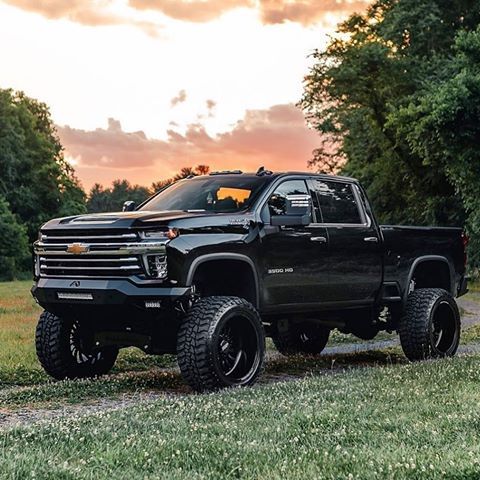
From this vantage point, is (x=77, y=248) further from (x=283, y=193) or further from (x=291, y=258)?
(x=283, y=193)

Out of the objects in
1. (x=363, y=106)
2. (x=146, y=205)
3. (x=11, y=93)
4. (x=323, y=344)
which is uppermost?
(x=11, y=93)

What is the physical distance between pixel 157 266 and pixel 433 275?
5587mm

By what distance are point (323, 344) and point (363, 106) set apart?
28.5m

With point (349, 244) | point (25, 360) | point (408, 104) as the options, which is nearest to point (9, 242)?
point (408, 104)

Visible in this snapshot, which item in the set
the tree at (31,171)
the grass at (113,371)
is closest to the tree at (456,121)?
the grass at (113,371)

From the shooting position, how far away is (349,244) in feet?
37.2

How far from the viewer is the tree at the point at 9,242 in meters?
61.5

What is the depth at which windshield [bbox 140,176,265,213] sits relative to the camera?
10.4 metres

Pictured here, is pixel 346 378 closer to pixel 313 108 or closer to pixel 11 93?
pixel 313 108

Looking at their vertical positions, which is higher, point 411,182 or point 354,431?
point 411,182

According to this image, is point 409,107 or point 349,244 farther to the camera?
point 409,107

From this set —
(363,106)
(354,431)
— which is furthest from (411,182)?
(354,431)

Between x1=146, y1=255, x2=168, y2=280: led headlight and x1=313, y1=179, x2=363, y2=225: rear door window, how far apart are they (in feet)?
9.12

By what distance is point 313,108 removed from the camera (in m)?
42.3
